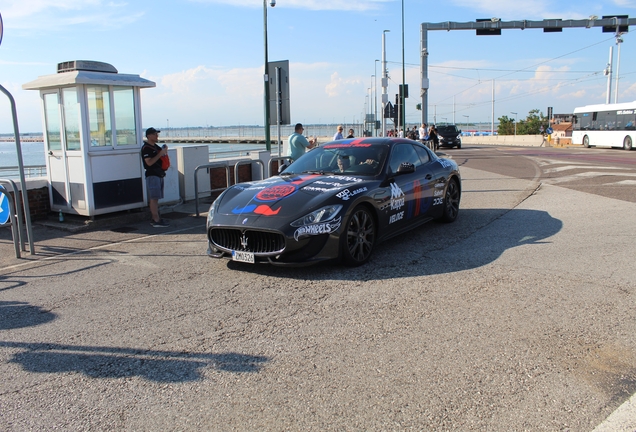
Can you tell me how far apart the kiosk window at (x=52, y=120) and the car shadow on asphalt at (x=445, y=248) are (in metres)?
4.76

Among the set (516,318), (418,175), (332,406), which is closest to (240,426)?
(332,406)

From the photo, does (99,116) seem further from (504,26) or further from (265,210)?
(504,26)

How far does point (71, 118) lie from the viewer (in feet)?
29.6

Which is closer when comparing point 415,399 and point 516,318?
point 415,399

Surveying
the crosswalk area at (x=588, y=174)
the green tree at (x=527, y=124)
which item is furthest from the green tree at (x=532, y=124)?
the crosswalk area at (x=588, y=174)

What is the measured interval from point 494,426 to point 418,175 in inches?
202

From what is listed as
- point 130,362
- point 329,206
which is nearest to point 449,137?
point 329,206

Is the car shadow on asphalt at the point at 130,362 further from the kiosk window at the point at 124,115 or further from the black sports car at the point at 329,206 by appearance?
the kiosk window at the point at 124,115

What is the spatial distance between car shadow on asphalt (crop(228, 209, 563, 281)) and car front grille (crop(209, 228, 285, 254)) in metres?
0.33

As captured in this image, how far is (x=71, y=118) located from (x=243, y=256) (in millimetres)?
5002

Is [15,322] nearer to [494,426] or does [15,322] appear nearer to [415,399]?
[415,399]

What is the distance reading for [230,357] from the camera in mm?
3852

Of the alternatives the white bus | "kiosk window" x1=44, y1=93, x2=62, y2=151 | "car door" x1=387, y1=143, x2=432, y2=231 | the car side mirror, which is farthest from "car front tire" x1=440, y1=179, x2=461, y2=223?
the white bus

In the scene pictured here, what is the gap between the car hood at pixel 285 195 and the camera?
5.95 m
